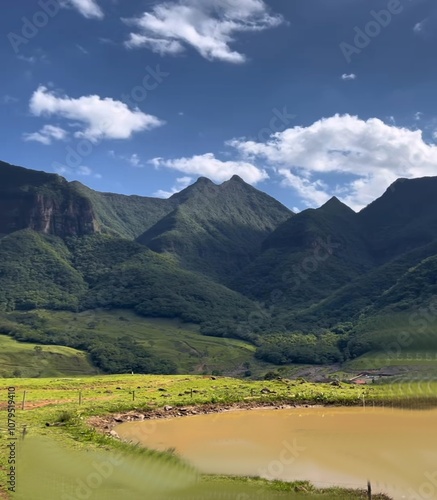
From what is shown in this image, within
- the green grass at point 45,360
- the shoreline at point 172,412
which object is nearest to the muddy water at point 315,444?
the shoreline at point 172,412

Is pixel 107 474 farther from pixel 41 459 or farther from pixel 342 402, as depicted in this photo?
pixel 342 402

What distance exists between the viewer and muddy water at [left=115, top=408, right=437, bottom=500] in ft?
66.8

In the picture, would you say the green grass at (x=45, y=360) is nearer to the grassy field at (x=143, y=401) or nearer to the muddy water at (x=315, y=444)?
the grassy field at (x=143, y=401)

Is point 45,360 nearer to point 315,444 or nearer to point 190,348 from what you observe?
point 190,348

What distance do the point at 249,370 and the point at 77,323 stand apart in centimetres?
8658

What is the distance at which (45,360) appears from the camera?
135625 millimetres

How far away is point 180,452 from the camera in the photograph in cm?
2605

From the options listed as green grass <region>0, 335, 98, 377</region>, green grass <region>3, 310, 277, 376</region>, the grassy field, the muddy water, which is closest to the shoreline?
the grassy field

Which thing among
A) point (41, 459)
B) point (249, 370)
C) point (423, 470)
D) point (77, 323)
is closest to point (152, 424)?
point (41, 459)

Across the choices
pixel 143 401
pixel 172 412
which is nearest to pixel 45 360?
pixel 143 401

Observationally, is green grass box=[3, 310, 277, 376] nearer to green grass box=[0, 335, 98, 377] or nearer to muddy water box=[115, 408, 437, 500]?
green grass box=[0, 335, 98, 377]

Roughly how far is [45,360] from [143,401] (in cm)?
10636

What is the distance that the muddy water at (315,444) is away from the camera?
66.8 feet

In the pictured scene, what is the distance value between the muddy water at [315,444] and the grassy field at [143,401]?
1950mm
